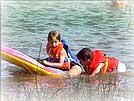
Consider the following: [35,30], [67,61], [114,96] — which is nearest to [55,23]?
[35,30]

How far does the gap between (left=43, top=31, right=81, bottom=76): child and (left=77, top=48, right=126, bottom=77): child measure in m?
0.07

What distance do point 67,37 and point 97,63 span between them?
2.40ft

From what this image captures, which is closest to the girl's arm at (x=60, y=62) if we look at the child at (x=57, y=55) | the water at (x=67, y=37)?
the child at (x=57, y=55)

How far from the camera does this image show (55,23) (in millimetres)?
4234

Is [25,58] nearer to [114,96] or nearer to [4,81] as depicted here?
[4,81]

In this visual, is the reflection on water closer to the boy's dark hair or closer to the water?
the water

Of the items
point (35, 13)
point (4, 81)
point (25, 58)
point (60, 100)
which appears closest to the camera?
point (60, 100)

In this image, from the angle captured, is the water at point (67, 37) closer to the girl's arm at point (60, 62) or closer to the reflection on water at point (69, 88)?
the reflection on water at point (69, 88)

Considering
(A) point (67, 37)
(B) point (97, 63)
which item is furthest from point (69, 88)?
(A) point (67, 37)

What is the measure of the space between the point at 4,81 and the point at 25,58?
37 centimetres

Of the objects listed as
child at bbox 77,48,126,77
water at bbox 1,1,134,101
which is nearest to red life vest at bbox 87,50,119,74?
child at bbox 77,48,126,77

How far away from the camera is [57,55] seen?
11.9 ft

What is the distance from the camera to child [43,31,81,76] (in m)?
3.60

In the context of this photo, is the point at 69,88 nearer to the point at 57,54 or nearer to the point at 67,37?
the point at 57,54
